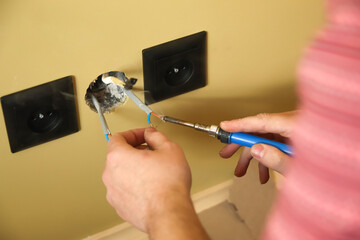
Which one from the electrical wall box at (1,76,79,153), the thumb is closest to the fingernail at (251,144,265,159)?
the thumb

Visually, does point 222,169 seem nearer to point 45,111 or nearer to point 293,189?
point 45,111

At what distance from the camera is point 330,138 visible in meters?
0.23

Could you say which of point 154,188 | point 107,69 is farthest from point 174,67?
point 154,188

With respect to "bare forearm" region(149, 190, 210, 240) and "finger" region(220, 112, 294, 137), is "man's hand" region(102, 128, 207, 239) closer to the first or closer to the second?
"bare forearm" region(149, 190, 210, 240)

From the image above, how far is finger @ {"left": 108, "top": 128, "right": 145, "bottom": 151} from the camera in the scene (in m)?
0.44

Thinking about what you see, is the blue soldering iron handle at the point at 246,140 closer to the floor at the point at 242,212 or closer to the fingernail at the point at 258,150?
the fingernail at the point at 258,150

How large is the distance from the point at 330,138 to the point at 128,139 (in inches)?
11.2

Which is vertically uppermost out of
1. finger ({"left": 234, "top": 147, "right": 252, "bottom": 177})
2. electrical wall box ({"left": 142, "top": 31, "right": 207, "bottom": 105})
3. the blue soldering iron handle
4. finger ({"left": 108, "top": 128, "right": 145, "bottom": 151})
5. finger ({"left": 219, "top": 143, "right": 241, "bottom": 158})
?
electrical wall box ({"left": 142, "top": 31, "right": 207, "bottom": 105})

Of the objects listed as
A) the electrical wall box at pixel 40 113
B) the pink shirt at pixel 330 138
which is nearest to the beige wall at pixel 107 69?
the electrical wall box at pixel 40 113

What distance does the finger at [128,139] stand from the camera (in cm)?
44

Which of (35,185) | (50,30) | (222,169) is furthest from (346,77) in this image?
(222,169)

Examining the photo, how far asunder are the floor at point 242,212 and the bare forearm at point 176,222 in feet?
1.27

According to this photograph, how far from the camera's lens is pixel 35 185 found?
0.54 metres

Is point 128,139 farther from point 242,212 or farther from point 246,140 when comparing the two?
point 242,212
